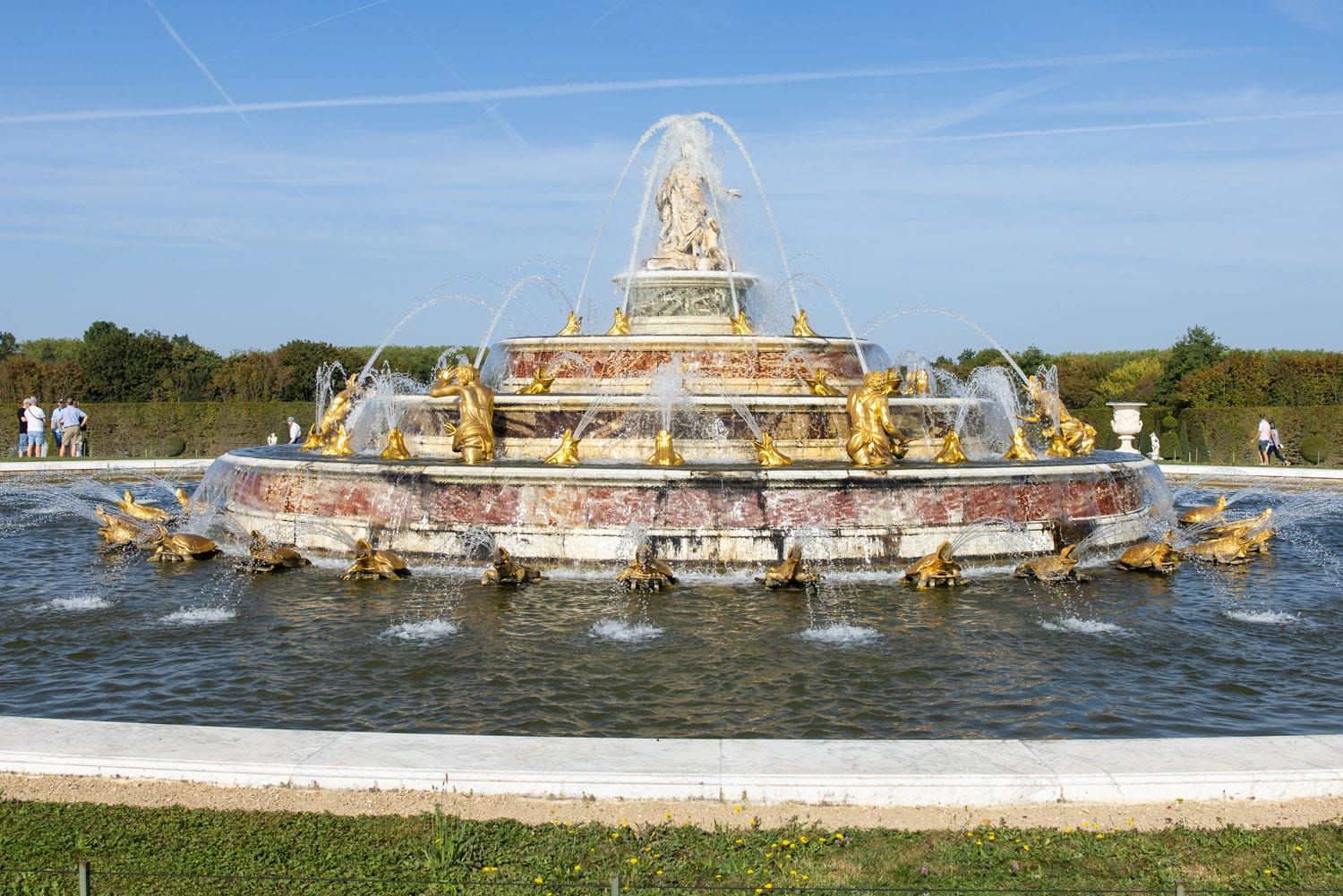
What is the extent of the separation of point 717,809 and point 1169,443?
4054 centimetres

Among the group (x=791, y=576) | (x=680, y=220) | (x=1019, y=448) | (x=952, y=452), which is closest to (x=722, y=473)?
(x=791, y=576)

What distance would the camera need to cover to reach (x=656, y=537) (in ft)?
52.1

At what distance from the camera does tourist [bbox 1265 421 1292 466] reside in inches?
1454

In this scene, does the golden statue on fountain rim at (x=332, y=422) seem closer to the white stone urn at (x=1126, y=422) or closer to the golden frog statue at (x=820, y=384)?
the golden frog statue at (x=820, y=384)

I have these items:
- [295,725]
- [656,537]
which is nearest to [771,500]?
[656,537]

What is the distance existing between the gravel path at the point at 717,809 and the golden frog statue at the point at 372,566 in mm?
8240

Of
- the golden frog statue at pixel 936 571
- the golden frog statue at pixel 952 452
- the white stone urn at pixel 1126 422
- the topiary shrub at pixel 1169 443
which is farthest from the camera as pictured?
the topiary shrub at pixel 1169 443

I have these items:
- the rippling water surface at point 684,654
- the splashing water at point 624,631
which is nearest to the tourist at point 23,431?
the rippling water surface at point 684,654

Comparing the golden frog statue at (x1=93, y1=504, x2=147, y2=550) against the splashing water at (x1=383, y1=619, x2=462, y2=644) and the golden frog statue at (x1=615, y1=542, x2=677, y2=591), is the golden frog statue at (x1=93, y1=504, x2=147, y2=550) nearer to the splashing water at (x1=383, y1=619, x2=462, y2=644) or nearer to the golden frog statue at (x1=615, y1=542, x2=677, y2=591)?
the splashing water at (x1=383, y1=619, x2=462, y2=644)

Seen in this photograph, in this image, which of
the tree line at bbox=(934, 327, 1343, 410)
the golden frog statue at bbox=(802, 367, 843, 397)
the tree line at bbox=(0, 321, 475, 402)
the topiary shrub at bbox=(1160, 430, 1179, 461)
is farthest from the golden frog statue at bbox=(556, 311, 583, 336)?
the tree line at bbox=(0, 321, 475, 402)

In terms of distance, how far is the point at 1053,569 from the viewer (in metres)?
15.3

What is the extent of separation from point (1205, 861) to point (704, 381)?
16.9 meters

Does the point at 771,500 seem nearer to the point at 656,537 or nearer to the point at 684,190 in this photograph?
the point at 656,537

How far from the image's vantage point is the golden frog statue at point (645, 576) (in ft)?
48.0
